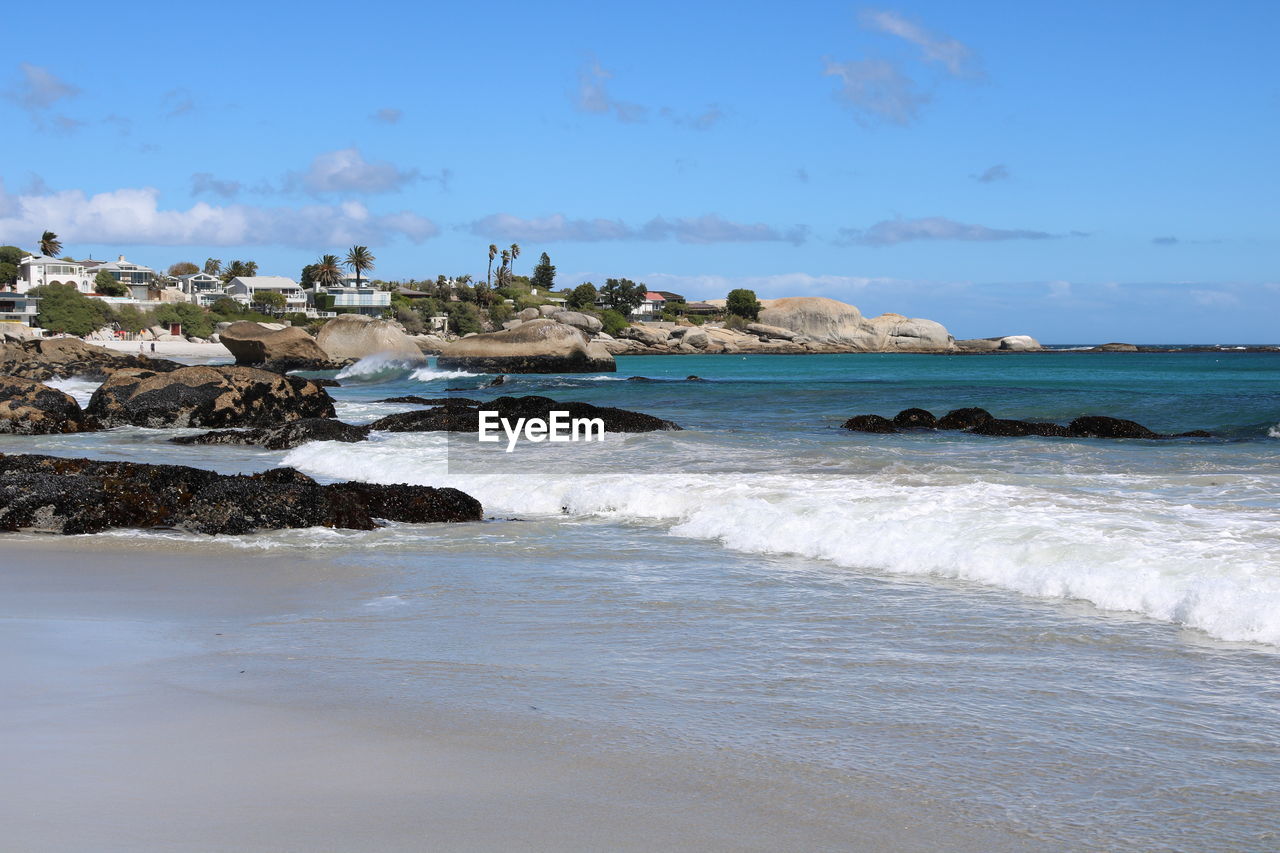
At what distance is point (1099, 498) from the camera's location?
32.6 ft

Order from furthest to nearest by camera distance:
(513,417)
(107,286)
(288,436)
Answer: (107,286) < (513,417) < (288,436)

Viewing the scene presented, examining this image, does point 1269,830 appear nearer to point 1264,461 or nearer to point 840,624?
point 840,624

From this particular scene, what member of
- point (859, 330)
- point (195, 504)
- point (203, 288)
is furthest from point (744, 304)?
point (195, 504)

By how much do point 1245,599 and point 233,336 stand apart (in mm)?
54706

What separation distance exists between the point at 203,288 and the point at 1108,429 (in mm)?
128532

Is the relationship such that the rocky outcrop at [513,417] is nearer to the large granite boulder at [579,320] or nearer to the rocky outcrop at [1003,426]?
the rocky outcrop at [1003,426]

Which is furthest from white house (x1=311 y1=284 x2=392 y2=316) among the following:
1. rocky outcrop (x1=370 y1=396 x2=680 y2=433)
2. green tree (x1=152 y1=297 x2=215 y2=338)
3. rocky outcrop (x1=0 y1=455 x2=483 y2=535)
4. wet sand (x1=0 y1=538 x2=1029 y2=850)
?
wet sand (x1=0 y1=538 x2=1029 y2=850)

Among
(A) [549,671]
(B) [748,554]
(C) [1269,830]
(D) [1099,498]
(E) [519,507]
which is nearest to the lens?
(C) [1269,830]

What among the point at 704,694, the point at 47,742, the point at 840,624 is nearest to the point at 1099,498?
the point at 840,624

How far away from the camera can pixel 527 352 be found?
57.0 m

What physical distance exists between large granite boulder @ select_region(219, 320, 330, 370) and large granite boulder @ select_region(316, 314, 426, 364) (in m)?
2.82

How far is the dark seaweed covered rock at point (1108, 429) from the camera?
18.4m

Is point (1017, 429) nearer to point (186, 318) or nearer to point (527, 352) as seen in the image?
point (527, 352)

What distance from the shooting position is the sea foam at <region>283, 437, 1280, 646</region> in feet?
20.5
